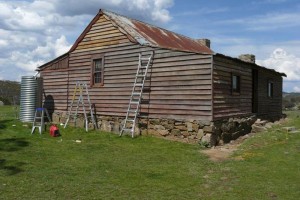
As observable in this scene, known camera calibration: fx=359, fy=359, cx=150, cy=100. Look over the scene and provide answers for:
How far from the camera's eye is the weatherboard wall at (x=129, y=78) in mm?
14445

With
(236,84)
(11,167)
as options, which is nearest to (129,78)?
(236,84)

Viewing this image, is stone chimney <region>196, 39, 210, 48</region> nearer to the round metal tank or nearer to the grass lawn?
the grass lawn

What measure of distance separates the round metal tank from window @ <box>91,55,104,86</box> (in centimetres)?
319

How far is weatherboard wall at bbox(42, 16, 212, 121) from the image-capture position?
14445mm

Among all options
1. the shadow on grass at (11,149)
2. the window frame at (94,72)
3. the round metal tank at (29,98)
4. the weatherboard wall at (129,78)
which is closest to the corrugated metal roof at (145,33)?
the weatherboard wall at (129,78)

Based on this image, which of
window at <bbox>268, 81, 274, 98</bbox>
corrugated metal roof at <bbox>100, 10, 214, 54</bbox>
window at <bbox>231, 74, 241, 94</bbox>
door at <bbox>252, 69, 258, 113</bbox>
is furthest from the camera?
window at <bbox>268, 81, 274, 98</bbox>

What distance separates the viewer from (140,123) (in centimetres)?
1623

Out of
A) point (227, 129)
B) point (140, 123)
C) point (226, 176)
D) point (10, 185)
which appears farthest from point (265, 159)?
point (10, 185)

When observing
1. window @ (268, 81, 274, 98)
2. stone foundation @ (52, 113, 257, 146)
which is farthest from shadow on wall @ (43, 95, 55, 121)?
window @ (268, 81, 274, 98)

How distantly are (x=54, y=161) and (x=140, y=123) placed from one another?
5.78 m

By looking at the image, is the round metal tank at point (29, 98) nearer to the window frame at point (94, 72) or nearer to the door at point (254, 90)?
the window frame at point (94, 72)

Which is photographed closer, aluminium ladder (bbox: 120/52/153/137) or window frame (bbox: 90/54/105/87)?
aluminium ladder (bbox: 120/52/153/137)

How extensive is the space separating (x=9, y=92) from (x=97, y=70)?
30.7 meters

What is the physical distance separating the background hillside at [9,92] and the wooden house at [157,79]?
2269 centimetres
